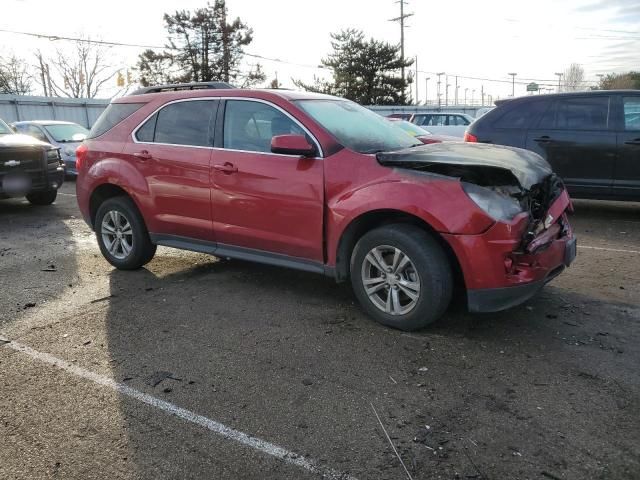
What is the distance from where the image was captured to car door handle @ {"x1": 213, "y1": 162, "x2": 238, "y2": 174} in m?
4.84

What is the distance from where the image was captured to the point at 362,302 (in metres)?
4.31

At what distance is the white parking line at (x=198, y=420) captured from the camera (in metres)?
2.61

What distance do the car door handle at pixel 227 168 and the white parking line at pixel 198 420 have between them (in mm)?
2010

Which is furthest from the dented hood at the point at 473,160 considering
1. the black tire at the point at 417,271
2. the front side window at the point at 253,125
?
the front side window at the point at 253,125

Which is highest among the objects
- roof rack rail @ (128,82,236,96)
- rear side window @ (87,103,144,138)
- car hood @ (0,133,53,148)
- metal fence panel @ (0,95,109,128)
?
metal fence panel @ (0,95,109,128)

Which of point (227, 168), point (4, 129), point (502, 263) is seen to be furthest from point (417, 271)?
point (4, 129)

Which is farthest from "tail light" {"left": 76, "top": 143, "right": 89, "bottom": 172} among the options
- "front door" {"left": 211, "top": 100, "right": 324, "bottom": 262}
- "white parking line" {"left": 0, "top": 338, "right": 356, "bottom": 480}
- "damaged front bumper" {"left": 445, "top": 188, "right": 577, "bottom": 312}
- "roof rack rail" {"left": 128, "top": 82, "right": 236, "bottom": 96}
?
"damaged front bumper" {"left": 445, "top": 188, "right": 577, "bottom": 312}

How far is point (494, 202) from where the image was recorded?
375 centimetres

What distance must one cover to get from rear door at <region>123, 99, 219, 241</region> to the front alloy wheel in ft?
5.57

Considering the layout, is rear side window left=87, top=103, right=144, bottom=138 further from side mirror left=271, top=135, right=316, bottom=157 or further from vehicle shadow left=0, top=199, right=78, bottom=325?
side mirror left=271, top=135, right=316, bottom=157

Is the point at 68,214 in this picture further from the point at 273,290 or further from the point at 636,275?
the point at 636,275

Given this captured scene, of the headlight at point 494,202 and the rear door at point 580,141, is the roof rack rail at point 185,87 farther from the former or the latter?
the rear door at point 580,141

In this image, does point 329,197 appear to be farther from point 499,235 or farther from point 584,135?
point 584,135

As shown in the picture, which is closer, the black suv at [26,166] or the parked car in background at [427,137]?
the parked car in background at [427,137]
